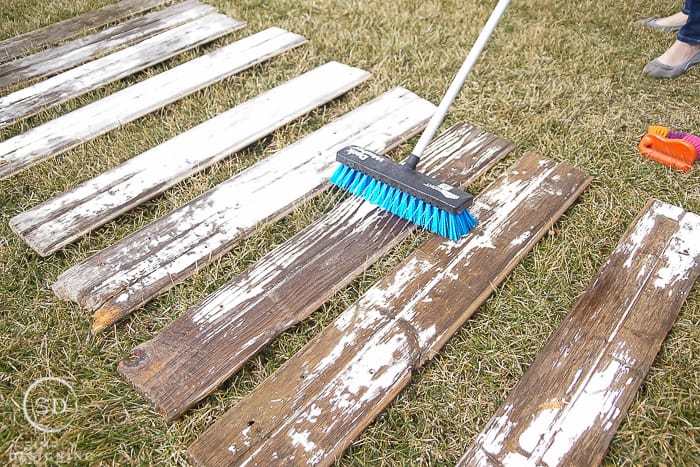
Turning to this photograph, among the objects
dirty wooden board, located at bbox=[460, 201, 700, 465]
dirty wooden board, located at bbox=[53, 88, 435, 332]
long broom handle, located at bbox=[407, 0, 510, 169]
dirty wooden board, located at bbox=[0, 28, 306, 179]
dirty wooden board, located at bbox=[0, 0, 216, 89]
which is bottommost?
dirty wooden board, located at bbox=[460, 201, 700, 465]

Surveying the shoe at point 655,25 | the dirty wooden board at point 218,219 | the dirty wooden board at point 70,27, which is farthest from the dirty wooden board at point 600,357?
the dirty wooden board at point 70,27

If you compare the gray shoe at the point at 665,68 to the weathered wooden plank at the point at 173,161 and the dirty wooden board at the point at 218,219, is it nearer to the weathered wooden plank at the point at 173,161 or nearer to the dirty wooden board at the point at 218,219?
the dirty wooden board at the point at 218,219

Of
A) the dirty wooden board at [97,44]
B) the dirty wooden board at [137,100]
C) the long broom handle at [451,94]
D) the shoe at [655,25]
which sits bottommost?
the shoe at [655,25]

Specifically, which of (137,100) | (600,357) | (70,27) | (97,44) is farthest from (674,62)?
(70,27)

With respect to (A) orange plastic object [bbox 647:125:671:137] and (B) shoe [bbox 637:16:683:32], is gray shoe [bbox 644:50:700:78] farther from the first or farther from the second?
(A) orange plastic object [bbox 647:125:671:137]

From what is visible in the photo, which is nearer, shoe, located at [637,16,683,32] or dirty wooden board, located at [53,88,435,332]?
dirty wooden board, located at [53,88,435,332]

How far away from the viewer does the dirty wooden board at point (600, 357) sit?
1.44 metres

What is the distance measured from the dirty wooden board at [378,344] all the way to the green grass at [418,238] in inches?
2.7

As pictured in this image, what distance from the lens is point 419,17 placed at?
12.0 feet

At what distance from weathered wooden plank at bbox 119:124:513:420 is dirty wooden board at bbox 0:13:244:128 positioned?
5.39ft

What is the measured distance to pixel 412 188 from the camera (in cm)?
194

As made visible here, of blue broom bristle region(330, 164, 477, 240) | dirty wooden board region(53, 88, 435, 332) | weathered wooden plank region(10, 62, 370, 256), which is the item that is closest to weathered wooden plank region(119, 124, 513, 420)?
blue broom bristle region(330, 164, 477, 240)

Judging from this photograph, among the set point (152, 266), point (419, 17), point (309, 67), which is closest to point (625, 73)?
point (419, 17)

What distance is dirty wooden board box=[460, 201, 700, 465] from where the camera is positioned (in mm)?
1439
